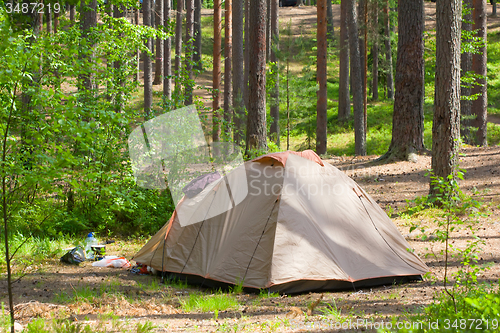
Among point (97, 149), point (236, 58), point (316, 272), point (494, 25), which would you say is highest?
point (494, 25)

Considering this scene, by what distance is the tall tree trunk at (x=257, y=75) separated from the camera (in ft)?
32.3

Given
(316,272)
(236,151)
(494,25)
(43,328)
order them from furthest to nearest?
(494,25) < (236,151) < (316,272) < (43,328)

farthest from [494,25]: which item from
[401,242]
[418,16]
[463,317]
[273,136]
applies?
[463,317]

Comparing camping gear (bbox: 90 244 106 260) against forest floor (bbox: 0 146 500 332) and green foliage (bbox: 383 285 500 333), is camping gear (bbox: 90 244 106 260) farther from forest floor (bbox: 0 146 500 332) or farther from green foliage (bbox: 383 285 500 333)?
green foliage (bbox: 383 285 500 333)

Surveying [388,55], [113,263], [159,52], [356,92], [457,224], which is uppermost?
[159,52]

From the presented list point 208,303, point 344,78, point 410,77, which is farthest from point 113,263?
point 344,78

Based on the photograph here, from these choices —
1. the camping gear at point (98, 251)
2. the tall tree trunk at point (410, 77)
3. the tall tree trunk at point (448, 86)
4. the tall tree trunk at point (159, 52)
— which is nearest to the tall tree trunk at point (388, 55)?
the tall tree trunk at point (159, 52)

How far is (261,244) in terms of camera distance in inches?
206

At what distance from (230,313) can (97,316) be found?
1.37 m

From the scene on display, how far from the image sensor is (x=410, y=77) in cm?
1023

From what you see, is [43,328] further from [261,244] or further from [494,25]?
[494,25]

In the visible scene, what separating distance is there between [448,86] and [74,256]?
7.13m

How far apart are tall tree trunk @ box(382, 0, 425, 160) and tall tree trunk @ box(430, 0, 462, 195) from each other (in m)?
2.60

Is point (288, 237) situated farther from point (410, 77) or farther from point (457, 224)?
point (410, 77)
